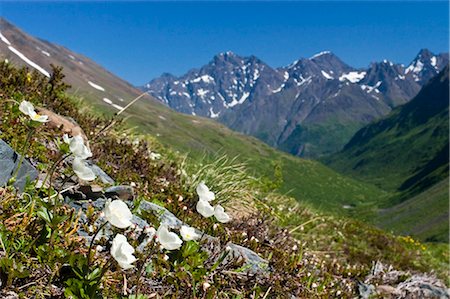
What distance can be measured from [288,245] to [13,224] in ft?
16.1

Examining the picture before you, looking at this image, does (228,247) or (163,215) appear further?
(163,215)

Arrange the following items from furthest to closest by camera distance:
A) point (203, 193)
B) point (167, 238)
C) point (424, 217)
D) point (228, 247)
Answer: point (424, 217) < point (228, 247) < point (203, 193) < point (167, 238)

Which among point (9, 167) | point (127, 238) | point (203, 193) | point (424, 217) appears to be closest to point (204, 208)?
point (203, 193)

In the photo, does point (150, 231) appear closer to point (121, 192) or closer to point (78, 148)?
point (78, 148)

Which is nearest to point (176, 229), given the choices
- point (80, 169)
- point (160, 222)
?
point (160, 222)

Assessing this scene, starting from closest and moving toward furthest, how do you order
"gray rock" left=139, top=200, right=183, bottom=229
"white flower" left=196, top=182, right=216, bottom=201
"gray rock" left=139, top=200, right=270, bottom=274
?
"white flower" left=196, top=182, right=216, bottom=201 < "gray rock" left=139, top=200, right=270, bottom=274 < "gray rock" left=139, top=200, right=183, bottom=229

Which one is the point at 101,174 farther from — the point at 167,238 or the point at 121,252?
the point at 121,252

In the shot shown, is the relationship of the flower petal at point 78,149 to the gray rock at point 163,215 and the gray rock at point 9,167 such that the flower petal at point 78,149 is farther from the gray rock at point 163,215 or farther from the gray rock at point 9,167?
the gray rock at point 163,215

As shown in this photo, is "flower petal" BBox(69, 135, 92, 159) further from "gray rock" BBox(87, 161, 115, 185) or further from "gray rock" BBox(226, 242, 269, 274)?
"gray rock" BBox(87, 161, 115, 185)

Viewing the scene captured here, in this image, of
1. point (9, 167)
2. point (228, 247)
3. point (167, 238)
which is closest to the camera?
point (167, 238)

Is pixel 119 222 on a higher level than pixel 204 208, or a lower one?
lower

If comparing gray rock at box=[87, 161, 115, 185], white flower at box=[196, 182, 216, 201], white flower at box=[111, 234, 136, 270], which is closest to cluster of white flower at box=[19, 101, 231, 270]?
white flower at box=[111, 234, 136, 270]

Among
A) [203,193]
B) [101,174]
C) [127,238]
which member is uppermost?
[203,193]

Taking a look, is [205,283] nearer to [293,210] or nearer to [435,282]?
[435,282]
